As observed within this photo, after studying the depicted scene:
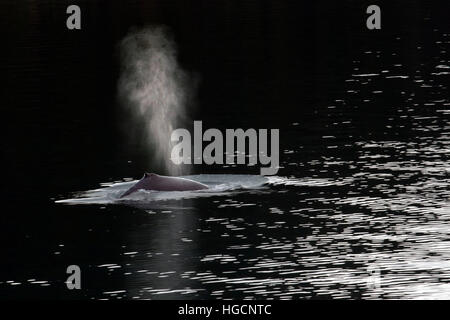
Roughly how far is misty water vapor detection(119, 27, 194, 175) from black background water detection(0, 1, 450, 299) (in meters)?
0.88

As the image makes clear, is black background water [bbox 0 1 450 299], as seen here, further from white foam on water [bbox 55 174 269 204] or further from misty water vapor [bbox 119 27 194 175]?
misty water vapor [bbox 119 27 194 175]

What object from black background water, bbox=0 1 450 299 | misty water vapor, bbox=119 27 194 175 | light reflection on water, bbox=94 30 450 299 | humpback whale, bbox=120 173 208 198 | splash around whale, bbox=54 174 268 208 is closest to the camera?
light reflection on water, bbox=94 30 450 299

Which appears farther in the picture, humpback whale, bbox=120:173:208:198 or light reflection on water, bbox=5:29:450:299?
humpback whale, bbox=120:173:208:198

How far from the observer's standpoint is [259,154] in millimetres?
52562

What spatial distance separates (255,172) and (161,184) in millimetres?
4642

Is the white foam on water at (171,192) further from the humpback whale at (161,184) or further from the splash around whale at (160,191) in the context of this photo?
the humpback whale at (161,184)

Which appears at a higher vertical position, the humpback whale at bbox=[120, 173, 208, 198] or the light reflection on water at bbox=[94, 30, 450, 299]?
the humpback whale at bbox=[120, 173, 208, 198]

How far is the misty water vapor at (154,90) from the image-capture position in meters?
59.0

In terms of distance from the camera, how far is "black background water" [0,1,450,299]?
35812mm

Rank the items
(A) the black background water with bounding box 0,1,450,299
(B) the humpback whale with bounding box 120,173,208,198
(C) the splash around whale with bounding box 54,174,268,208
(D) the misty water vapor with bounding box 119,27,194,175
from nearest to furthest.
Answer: (A) the black background water with bounding box 0,1,450,299, (C) the splash around whale with bounding box 54,174,268,208, (B) the humpback whale with bounding box 120,173,208,198, (D) the misty water vapor with bounding box 119,27,194,175

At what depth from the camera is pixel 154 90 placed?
67750mm

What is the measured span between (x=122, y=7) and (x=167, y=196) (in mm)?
84583

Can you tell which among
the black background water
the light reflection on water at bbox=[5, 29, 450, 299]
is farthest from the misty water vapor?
the light reflection on water at bbox=[5, 29, 450, 299]

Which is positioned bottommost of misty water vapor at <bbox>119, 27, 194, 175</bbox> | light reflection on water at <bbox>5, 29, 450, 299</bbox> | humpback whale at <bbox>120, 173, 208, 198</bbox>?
light reflection on water at <bbox>5, 29, 450, 299</bbox>
